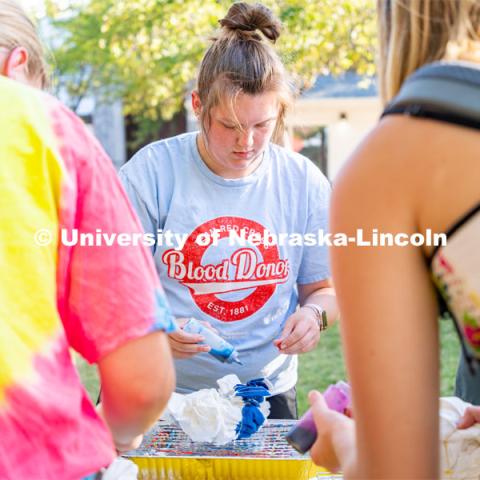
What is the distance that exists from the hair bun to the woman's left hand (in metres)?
0.99

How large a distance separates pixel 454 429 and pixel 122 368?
725 millimetres

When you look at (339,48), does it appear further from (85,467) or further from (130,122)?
(130,122)

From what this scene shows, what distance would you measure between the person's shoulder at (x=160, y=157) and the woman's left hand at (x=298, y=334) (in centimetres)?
66

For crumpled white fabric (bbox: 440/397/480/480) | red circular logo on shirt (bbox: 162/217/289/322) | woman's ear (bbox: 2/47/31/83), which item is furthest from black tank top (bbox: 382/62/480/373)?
red circular logo on shirt (bbox: 162/217/289/322)

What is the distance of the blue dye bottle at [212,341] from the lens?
2506 mm

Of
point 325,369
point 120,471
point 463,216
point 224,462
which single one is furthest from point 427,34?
point 325,369

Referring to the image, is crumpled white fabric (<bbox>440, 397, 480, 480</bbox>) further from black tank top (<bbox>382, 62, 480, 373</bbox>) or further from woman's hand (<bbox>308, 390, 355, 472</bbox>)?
black tank top (<bbox>382, 62, 480, 373</bbox>)

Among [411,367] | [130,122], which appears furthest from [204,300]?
[130,122]

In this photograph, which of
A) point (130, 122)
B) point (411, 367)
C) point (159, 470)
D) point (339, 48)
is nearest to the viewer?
point (411, 367)

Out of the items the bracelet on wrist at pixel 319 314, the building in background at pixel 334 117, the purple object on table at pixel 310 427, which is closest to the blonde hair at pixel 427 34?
the purple object on table at pixel 310 427

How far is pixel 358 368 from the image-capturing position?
45.4 inches

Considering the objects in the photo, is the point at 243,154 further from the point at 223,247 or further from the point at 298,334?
the point at 298,334

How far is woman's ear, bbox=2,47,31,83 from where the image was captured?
146cm

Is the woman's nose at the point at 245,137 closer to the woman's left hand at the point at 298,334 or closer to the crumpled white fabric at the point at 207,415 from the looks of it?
the woman's left hand at the point at 298,334
